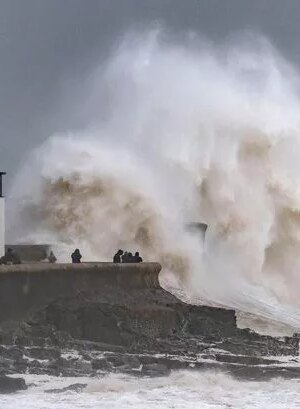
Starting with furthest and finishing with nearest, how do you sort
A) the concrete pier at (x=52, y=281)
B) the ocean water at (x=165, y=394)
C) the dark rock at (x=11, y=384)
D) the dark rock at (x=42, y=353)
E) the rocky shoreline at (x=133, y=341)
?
1. the concrete pier at (x=52, y=281)
2. the dark rock at (x=42, y=353)
3. the rocky shoreline at (x=133, y=341)
4. the dark rock at (x=11, y=384)
5. the ocean water at (x=165, y=394)

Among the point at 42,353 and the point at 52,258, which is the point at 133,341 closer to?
the point at 42,353

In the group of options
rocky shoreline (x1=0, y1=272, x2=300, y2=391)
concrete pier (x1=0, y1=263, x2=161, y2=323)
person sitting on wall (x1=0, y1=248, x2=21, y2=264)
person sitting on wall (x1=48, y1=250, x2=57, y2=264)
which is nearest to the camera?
rocky shoreline (x1=0, y1=272, x2=300, y2=391)

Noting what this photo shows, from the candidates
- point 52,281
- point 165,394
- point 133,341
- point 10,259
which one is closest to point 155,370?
point 165,394

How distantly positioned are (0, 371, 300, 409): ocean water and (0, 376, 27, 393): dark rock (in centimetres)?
9

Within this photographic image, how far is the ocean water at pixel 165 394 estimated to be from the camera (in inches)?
352

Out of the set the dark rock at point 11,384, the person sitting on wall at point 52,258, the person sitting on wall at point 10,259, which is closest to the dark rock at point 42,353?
the dark rock at point 11,384

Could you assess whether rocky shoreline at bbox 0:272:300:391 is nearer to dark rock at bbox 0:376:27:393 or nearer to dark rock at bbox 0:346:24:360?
dark rock at bbox 0:346:24:360

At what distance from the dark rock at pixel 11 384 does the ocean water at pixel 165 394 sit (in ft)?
0.29

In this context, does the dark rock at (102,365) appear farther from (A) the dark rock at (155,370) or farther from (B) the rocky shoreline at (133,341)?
(A) the dark rock at (155,370)

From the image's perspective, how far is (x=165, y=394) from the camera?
31.0 ft

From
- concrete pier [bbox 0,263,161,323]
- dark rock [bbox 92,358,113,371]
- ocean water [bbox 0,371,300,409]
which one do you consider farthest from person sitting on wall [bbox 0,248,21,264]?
ocean water [bbox 0,371,300,409]

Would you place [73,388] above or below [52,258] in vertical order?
below

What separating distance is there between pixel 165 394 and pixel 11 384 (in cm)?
154

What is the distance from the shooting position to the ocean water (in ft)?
29.3
